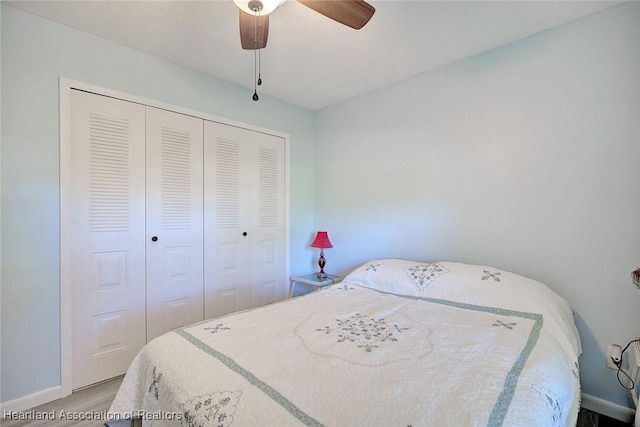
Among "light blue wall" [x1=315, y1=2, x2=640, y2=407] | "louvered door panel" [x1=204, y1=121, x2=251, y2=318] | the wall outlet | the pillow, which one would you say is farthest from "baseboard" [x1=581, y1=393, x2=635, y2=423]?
"louvered door panel" [x1=204, y1=121, x2=251, y2=318]

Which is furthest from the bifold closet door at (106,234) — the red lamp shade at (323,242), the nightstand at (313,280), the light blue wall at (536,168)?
the light blue wall at (536,168)

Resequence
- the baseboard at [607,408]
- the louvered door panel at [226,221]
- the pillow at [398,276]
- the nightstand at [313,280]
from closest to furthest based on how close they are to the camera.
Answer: the baseboard at [607,408]
the pillow at [398,276]
the louvered door panel at [226,221]
the nightstand at [313,280]

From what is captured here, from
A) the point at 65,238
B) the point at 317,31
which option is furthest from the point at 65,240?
the point at 317,31

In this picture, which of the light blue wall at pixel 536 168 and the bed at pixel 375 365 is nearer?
the bed at pixel 375 365

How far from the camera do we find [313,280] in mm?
2977

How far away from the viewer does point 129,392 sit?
1305 millimetres

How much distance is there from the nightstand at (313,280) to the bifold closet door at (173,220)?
96cm

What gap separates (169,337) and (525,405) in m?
1.40

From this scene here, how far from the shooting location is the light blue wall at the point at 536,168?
171 cm

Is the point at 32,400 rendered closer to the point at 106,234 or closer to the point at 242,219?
the point at 106,234

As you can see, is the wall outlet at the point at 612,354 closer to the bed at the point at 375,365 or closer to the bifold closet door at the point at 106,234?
the bed at the point at 375,365

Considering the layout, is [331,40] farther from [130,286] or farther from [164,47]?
[130,286]

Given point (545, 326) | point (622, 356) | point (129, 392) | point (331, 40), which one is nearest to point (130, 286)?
point (129, 392)

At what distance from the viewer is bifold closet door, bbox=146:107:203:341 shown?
2.27m
